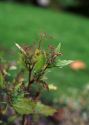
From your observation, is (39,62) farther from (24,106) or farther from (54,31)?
(54,31)

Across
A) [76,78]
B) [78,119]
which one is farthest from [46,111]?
[76,78]

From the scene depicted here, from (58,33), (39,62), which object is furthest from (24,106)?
(58,33)

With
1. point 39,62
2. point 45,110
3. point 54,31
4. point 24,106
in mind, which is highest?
point 39,62

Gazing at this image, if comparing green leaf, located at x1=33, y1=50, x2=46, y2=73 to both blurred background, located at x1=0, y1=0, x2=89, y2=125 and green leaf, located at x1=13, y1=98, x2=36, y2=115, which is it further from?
blurred background, located at x1=0, y1=0, x2=89, y2=125

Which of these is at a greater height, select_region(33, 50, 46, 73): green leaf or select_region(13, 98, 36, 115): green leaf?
select_region(33, 50, 46, 73): green leaf

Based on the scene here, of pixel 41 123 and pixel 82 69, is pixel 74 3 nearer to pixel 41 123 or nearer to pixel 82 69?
pixel 82 69

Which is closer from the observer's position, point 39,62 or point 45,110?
point 39,62

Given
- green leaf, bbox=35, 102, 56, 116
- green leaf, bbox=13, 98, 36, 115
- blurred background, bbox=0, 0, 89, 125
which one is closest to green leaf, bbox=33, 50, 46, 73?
green leaf, bbox=13, 98, 36, 115
